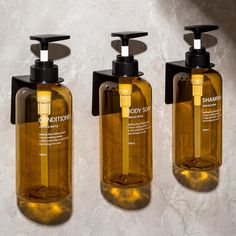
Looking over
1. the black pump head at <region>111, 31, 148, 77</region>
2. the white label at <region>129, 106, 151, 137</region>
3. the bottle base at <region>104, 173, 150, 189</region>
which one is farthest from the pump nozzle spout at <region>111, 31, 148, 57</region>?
the bottle base at <region>104, 173, 150, 189</region>

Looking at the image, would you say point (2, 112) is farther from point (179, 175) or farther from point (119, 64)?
point (179, 175)

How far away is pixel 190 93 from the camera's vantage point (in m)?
1.21

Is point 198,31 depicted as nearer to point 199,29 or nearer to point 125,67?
point 199,29

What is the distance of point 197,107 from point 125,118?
0.17 metres

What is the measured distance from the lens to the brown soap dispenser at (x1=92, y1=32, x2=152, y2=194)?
111 centimetres

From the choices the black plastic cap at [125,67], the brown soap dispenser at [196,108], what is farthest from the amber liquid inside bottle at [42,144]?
the brown soap dispenser at [196,108]

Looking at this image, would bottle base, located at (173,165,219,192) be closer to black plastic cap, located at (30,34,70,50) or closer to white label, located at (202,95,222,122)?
white label, located at (202,95,222,122)

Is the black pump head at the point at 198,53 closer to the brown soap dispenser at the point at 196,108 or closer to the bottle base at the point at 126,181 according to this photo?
the brown soap dispenser at the point at 196,108

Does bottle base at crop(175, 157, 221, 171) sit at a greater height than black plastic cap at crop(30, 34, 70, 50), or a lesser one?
lesser

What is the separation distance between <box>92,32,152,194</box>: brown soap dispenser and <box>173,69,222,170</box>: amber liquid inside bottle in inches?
3.6

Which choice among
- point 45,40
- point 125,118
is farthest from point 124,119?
point 45,40

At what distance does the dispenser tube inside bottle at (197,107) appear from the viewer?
1.20 m

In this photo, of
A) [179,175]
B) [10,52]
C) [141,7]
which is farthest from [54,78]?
[179,175]

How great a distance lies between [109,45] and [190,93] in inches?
7.4
